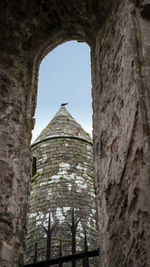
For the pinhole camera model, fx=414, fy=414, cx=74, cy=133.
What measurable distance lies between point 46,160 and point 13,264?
824 centimetres

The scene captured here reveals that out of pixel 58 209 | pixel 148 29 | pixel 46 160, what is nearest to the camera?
pixel 148 29

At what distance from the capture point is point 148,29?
8.93 ft

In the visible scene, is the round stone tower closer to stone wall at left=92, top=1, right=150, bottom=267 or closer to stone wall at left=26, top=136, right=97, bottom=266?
stone wall at left=26, top=136, right=97, bottom=266

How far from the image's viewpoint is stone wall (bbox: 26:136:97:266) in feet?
29.1

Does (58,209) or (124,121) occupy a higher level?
(58,209)

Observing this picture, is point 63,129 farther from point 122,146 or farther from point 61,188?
point 122,146

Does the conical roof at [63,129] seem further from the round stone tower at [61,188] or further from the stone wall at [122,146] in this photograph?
the stone wall at [122,146]

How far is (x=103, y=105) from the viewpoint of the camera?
311 centimetres

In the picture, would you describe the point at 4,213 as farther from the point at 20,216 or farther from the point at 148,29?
the point at 148,29

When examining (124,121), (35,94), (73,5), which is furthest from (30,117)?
(124,121)

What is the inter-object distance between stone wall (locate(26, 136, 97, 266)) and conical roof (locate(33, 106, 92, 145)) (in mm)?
166

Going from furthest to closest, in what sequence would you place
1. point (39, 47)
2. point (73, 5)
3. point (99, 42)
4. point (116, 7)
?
1. point (39, 47)
2. point (73, 5)
3. point (99, 42)
4. point (116, 7)

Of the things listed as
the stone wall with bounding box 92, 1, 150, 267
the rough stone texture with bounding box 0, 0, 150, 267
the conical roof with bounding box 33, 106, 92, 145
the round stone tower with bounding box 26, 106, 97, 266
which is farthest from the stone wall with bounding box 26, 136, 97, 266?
the stone wall with bounding box 92, 1, 150, 267

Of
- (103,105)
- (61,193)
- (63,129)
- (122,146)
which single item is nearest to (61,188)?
(61,193)
